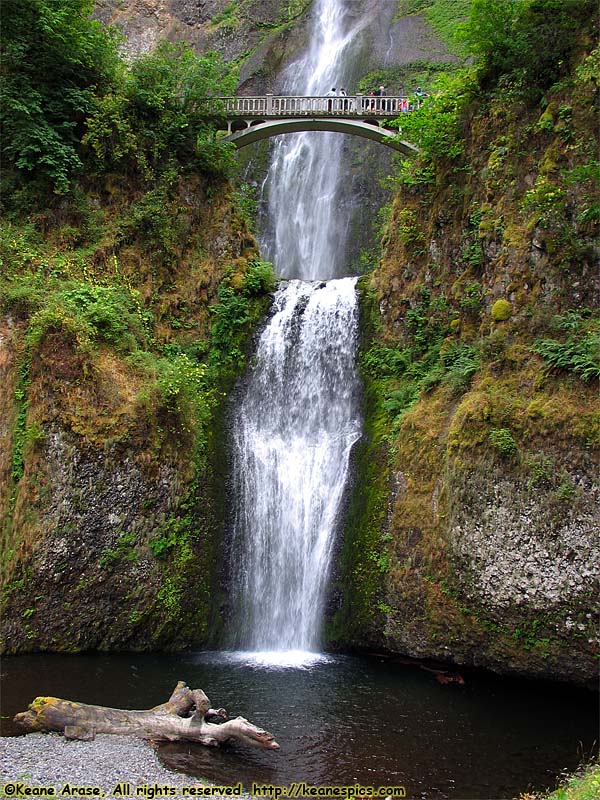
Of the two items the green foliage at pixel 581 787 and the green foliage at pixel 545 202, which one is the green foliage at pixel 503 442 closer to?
the green foliage at pixel 545 202

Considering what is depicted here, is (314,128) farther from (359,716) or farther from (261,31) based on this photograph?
(261,31)

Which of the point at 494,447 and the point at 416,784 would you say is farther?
the point at 494,447

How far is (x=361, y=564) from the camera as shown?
13195mm

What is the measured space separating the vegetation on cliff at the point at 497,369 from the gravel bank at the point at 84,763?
5672 mm

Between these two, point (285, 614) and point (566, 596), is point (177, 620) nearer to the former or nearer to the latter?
point (285, 614)

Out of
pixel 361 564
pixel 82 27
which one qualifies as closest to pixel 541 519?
pixel 361 564

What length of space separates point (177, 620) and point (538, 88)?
1311cm

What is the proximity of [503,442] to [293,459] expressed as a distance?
5.03 metres

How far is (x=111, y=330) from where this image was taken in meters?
14.4

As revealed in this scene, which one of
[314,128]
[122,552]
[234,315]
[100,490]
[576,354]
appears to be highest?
[314,128]

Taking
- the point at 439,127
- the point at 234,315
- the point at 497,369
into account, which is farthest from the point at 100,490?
the point at 439,127

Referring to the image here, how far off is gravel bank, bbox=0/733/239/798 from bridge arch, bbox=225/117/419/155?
1677cm

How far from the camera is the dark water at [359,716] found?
8.26 metres

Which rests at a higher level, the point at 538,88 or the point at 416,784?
the point at 538,88
